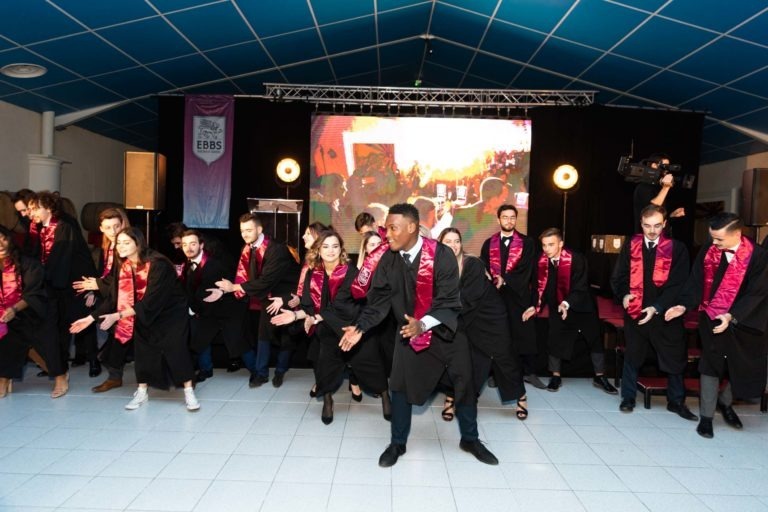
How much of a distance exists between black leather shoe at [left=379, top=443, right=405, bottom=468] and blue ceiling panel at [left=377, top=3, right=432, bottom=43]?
17.9 ft

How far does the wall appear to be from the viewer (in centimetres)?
727

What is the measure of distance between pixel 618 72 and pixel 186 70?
19.6ft

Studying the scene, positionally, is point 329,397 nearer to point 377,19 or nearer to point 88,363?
point 88,363

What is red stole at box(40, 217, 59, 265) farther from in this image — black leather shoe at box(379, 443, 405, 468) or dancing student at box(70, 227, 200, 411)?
black leather shoe at box(379, 443, 405, 468)

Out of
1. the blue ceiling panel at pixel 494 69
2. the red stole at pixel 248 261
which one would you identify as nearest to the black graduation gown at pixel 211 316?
the red stole at pixel 248 261

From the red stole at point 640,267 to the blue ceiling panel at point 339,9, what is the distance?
4.15 metres

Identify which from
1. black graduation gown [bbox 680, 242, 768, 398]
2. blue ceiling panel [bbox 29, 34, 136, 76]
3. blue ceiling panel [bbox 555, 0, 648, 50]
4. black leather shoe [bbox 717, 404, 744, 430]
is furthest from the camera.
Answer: blue ceiling panel [bbox 29, 34, 136, 76]

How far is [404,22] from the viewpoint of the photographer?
277 inches

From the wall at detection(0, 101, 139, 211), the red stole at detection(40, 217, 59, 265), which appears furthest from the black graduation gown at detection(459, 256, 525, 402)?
the wall at detection(0, 101, 139, 211)

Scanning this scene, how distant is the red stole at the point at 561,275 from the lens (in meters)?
4.82

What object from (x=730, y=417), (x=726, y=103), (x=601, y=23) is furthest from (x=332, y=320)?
(x=726, y=103)

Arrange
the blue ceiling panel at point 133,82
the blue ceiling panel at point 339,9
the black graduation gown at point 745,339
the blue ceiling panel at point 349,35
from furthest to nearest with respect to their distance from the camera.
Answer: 1. the blue ceiling panel at point 133,82
2. the blue ceiling panel at point 349,35
3. the blue ceiling panel at point 339,9
4. the black graduation gown at point 745,339

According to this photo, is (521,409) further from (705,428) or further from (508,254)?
(508,254)

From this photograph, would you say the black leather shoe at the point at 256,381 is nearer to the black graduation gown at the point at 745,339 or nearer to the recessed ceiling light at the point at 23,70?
the black graduation gown at the point at 745,339
